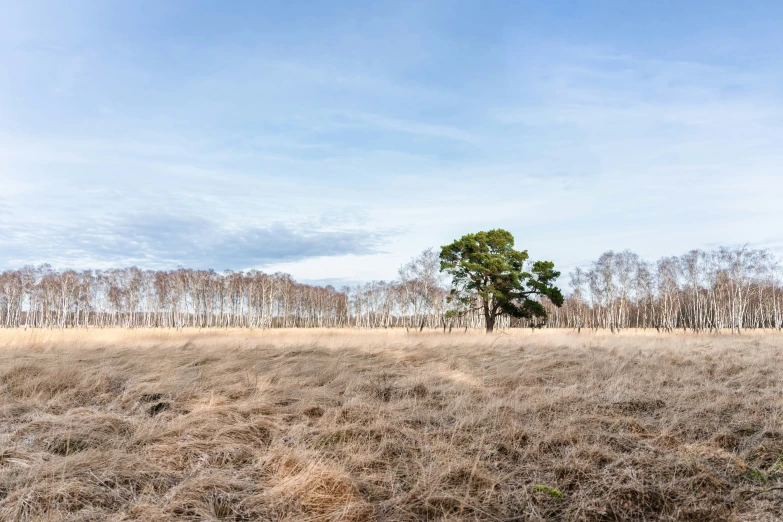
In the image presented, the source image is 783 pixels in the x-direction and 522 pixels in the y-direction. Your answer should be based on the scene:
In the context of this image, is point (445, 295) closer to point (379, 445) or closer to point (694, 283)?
point (694, 283)

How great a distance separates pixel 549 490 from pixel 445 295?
61.4 metres

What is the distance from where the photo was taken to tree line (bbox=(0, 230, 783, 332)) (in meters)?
25.1

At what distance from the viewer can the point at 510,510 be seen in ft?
11.4

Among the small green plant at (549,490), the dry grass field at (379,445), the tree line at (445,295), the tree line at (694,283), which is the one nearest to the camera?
the dry grass field at (379,445)

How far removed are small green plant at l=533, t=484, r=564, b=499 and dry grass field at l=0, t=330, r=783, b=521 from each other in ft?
0.05

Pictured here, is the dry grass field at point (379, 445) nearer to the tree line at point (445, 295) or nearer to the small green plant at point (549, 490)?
the small green plant at point (549, 490)

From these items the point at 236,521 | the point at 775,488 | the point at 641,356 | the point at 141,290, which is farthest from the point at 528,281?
the point at 141,290

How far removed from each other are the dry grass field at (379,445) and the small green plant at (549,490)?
0.05 ft

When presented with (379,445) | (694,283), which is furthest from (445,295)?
(379,445)

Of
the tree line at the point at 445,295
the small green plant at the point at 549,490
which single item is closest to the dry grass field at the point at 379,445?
the small green plant at the point at 549,490

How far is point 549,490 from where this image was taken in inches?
145

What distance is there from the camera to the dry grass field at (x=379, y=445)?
3.44 metres

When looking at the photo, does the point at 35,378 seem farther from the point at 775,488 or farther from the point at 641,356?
the point at 641,356

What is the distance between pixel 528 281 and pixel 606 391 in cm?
1794
